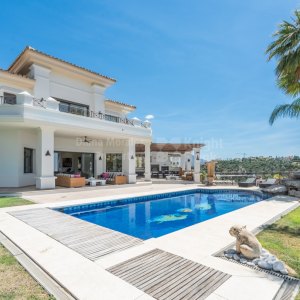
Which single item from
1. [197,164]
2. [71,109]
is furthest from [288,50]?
[197,164]

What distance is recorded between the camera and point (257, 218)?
7770 millimetres

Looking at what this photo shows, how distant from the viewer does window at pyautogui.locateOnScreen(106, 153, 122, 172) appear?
75.4ft

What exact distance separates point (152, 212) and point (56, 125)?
29.3 feet

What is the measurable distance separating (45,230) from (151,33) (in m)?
14.8

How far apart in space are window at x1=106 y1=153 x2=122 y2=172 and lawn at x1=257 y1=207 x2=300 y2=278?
17.4 m

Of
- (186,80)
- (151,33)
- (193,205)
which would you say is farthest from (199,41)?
(193,205)

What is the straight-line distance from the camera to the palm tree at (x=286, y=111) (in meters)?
11.4

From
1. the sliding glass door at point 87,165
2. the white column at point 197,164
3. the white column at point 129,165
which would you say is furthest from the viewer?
the white column at point 197,164

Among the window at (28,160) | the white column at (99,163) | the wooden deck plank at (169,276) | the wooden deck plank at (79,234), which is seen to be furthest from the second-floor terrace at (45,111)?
the wooden deck plank at (169,276)

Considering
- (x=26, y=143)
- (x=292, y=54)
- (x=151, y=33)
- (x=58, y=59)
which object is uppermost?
(x=151, y=33)

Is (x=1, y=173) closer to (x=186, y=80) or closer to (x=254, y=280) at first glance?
(x=254, y=280)

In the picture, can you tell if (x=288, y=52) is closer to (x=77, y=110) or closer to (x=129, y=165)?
(x=129, y=165)

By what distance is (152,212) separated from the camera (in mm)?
10883

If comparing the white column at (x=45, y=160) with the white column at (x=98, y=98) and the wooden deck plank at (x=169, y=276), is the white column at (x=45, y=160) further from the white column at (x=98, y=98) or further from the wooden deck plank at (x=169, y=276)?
the wooden deck plank at (x=169, y=276)
